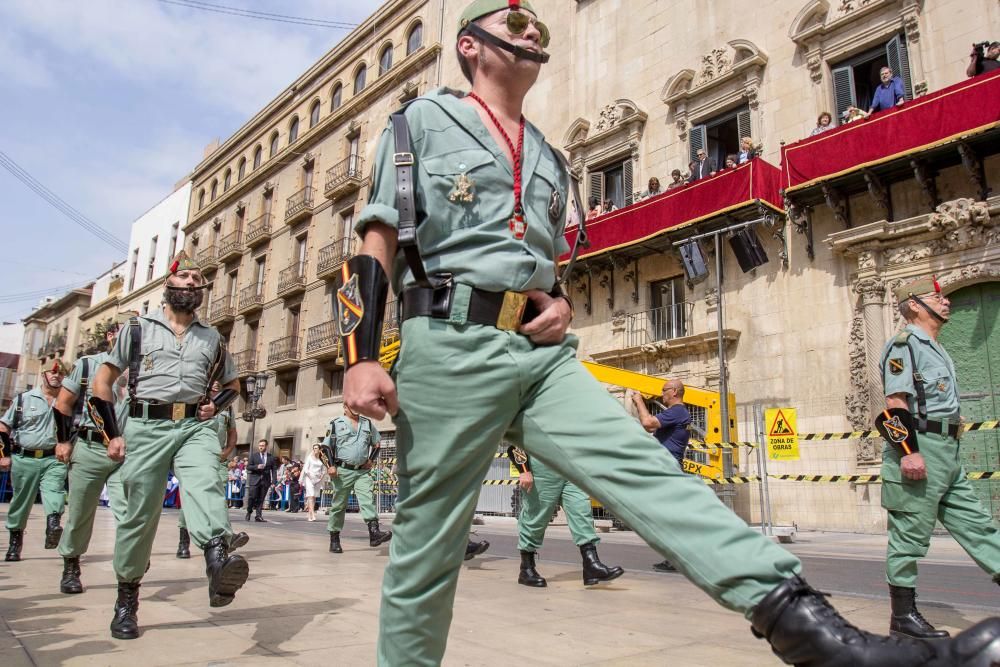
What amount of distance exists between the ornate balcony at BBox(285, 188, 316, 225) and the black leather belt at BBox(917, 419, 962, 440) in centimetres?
2909

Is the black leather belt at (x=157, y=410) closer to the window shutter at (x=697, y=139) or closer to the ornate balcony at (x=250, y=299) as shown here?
the window shutter at (x=697, y=139)

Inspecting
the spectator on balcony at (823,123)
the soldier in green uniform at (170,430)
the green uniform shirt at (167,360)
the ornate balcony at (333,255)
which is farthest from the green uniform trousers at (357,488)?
the ornate balcony at (333,255)

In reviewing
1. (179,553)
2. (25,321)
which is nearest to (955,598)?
(179,553)

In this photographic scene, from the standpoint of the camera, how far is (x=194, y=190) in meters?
42.6

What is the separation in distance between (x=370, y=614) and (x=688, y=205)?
42.2 ft

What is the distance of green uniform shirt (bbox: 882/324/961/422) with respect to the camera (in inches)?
164

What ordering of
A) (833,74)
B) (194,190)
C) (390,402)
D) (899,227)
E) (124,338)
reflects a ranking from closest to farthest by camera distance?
(390,402) < (124,338) < (899,227) < (833,74) < (194,190)

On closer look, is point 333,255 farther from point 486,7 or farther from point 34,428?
point 486,7

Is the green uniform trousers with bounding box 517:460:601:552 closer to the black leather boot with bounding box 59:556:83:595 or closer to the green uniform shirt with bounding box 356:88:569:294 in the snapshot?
the black leather boot with bounding box 59:556:83:595

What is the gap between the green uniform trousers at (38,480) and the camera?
732 centimetres

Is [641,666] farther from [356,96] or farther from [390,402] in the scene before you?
[356,96]

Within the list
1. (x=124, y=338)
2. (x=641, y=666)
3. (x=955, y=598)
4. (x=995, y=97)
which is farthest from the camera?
(x=995, y=97)

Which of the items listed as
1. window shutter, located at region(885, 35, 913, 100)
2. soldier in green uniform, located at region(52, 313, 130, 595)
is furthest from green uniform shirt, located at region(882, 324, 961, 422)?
window shutter, located at region(885, 35, 913, 100)

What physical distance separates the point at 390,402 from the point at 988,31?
14431mm
